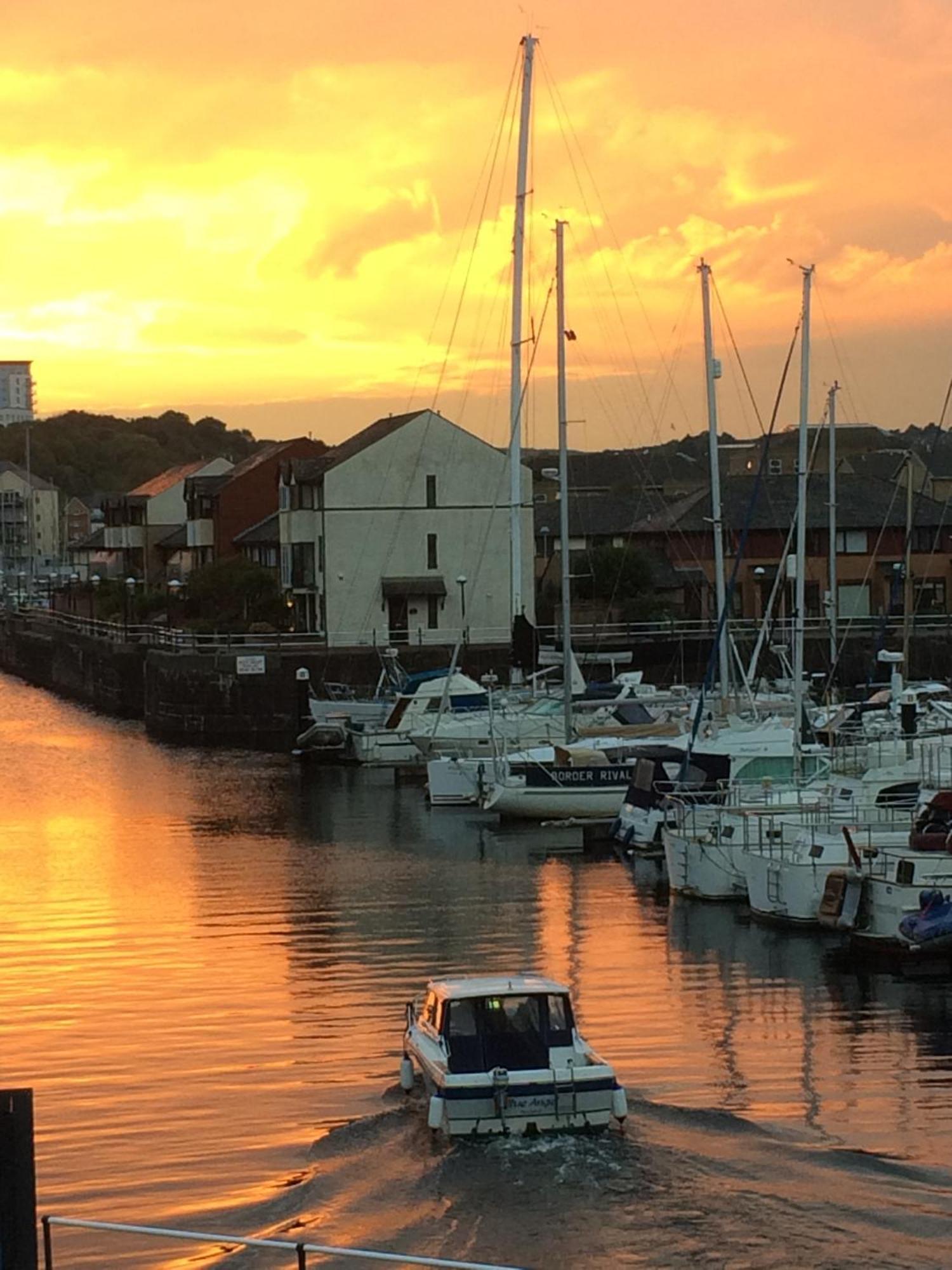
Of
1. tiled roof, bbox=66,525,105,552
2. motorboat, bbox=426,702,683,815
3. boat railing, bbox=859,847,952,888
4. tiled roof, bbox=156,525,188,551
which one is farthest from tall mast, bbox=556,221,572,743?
tiled roof, bbox=66,525,105,552

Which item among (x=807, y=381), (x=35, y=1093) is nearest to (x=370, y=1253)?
(x=35, y=1093)

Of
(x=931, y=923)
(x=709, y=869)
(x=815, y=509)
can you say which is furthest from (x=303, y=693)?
(x=931, y=923)

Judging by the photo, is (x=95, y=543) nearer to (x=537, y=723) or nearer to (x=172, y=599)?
(x=172, y=599)

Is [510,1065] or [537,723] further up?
[537,723]

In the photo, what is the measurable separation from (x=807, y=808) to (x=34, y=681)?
73627 mm

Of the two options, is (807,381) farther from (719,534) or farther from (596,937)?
(596,937)

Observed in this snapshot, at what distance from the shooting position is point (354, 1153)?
1819 cm

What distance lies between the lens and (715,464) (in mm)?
50406

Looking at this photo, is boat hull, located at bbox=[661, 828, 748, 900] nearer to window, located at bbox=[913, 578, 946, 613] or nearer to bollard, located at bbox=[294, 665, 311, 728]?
bollard, located at bbox=[294, 665, 311, 728]

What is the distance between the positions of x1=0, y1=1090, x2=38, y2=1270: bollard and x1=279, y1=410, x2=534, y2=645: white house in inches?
2555

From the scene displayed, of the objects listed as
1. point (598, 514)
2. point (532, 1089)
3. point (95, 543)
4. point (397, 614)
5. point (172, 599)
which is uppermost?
point (598, 514)

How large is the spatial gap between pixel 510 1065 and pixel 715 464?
112 feet

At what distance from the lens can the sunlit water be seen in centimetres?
1555

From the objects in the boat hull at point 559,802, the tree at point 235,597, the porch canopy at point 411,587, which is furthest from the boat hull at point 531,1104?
the tree at point 235,597
